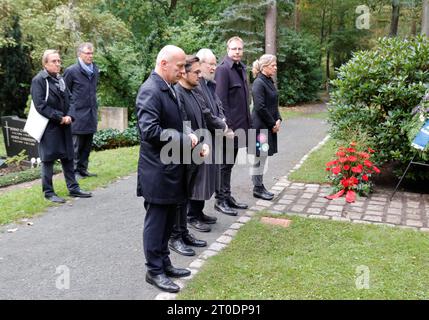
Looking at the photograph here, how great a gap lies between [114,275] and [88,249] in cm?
76

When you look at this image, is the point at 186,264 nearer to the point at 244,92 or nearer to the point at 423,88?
the point at 244,92

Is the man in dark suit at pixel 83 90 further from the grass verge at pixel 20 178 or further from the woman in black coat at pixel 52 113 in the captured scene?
the grass verge at pixel 20 178

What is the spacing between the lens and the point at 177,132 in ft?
12.3

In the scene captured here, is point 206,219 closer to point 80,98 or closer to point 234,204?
point 234,204

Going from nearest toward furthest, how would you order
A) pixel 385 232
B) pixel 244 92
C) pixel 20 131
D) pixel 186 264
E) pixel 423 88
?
pixel 186 264 < pixel 385 232 < pixel 244 92 < pixel 423 88 < pixel 20 131

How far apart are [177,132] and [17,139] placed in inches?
335

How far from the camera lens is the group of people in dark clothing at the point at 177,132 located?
12.3ft

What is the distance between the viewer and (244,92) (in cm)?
613

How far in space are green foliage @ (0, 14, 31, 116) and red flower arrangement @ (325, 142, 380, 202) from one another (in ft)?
40.9

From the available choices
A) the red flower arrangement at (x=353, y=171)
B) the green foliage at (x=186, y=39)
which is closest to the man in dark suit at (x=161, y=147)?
the red flower arrangement at (x=353, y=171)

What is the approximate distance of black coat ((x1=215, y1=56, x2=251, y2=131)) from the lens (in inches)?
235

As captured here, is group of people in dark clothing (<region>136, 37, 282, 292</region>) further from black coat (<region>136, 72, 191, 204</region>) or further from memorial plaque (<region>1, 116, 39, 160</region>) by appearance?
memorial plaque (<region>1, 116, 39, 160</region>)
